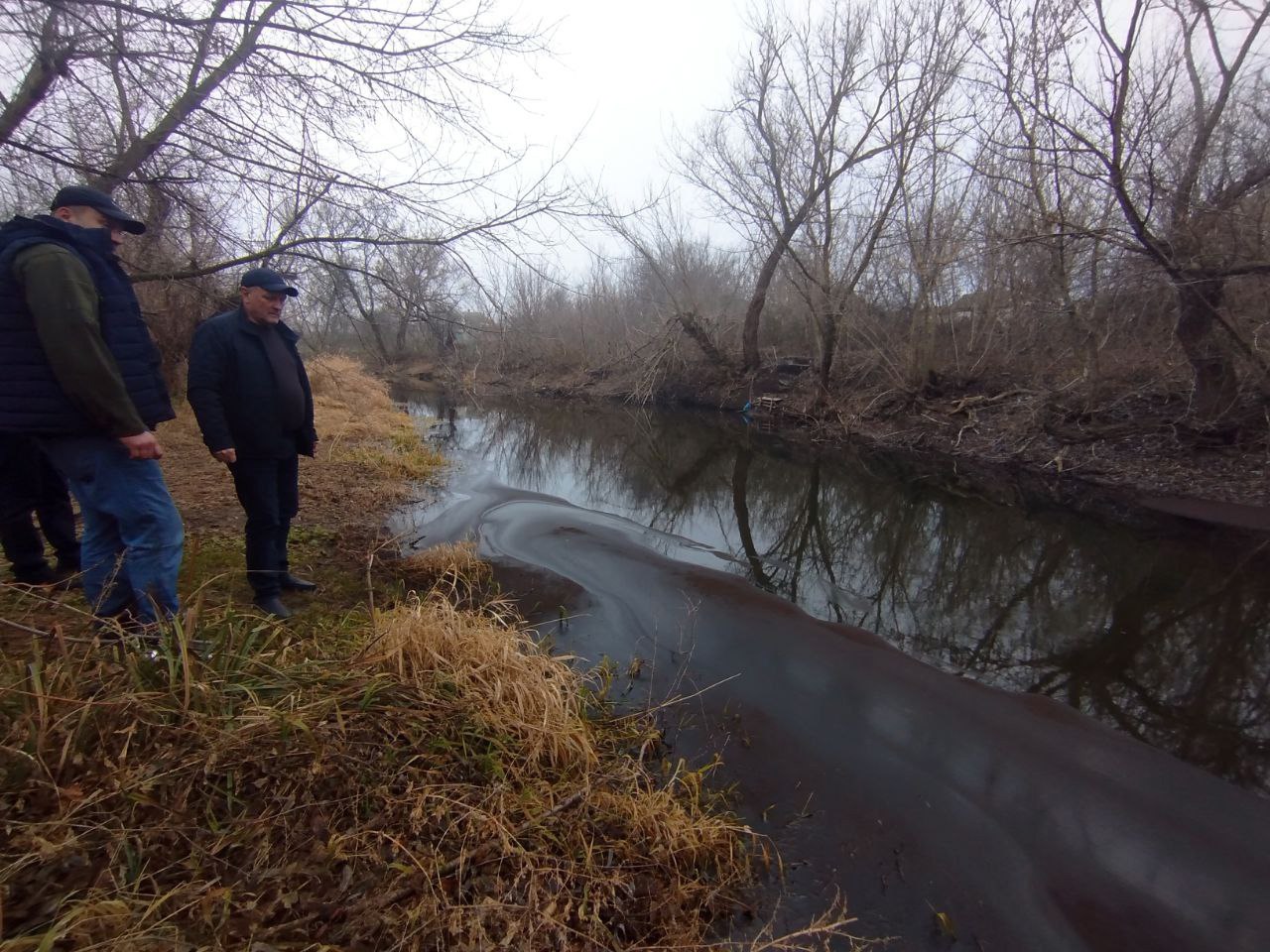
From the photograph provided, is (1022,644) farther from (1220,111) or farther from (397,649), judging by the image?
(1220,111)

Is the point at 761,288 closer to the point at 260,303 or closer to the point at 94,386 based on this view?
Result: the point at 260,303

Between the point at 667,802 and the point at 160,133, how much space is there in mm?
4923

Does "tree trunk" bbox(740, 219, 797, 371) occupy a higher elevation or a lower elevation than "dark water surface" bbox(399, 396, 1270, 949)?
higher

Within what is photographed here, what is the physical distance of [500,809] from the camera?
2.22 meters

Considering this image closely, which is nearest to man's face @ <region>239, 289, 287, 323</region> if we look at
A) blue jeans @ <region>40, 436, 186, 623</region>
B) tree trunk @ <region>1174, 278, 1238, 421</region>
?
blue jeans @ <region>40, 436, 186, 623</region>

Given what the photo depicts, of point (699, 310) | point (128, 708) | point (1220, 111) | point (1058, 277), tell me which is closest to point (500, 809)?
point (128, 708)

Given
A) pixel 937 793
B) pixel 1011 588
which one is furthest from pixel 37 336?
pixel 1011 588

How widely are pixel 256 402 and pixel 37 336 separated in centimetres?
116

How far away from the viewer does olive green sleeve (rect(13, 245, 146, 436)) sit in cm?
240

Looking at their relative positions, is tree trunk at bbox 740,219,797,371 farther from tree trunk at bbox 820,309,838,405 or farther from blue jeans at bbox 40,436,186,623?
blue jeans at bbox 40,436,186,623

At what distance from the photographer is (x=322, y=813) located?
200cm

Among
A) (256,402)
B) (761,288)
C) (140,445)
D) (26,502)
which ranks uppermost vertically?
A: (761,288)

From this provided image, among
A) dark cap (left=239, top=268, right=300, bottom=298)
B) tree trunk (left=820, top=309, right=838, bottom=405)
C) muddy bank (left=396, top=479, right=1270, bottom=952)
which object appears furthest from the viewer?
tree trunk (left=820, top=309, right=838, bottom=405)

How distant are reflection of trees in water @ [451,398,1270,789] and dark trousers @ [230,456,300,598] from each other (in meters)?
4.29
